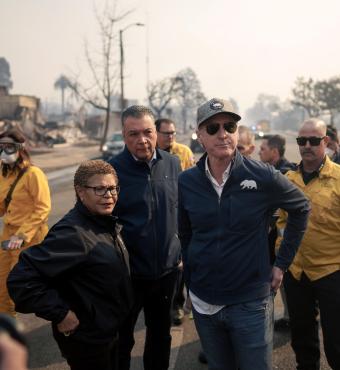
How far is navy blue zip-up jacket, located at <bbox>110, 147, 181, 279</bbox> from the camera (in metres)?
2.91

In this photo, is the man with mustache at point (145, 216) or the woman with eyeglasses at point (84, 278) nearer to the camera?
the woman with eyeglasses at point (84, 278)

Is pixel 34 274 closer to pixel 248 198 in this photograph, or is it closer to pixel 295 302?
pixel 248 198

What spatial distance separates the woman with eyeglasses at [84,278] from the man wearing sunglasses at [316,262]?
131 cm

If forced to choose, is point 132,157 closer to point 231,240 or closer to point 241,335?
point 231,240

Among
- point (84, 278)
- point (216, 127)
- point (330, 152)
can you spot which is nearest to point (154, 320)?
point (84, 278)

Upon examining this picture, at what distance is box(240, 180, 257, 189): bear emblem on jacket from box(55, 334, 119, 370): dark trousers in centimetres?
124

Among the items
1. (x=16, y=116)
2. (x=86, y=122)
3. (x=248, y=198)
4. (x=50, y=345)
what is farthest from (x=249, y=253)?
(x=86, y=122)

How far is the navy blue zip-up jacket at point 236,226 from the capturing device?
226 centimetres

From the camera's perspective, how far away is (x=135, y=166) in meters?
3.00

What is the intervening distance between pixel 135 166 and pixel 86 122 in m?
49.3

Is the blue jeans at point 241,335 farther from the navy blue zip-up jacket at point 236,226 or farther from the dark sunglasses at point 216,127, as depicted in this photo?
the dark sunglasses at point 216,127

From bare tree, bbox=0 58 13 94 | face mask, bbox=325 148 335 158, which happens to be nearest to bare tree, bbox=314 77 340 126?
face mask, bbox=325 148 335 158

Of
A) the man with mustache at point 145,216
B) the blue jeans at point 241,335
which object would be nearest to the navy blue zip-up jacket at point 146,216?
the man with mustache at point 145,216

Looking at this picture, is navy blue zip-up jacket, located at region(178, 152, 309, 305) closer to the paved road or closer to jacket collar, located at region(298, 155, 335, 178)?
jacket collar, located at region(298, 155, 335, 178)
